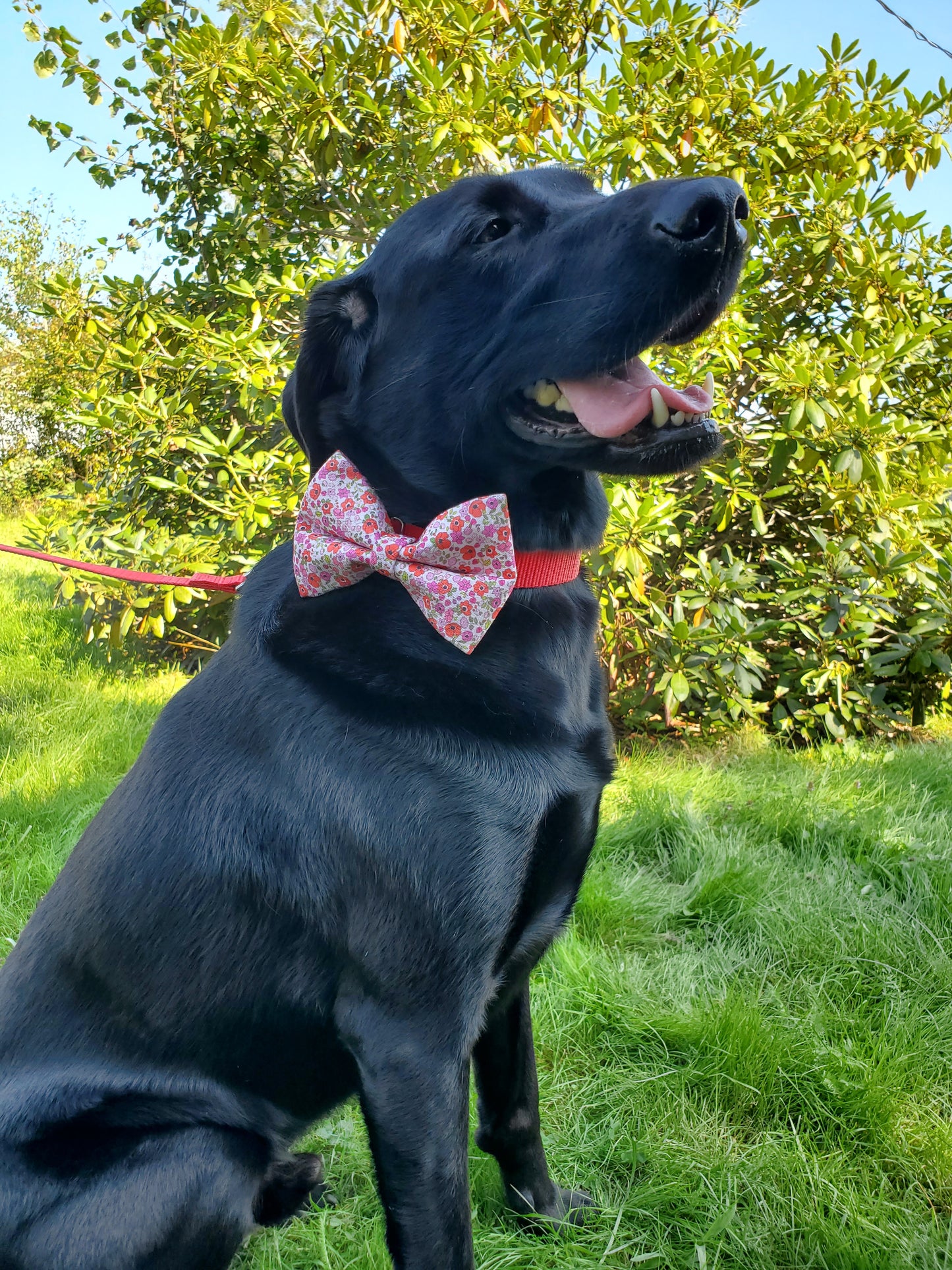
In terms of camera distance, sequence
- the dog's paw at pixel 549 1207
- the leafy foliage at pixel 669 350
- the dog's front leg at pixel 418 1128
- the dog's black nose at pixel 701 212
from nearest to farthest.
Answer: the dog's front leg at pixel 418 1128 → the dog's black nose at pixel 701 212 → the dog's paw at pixel 549 1207 → the leafy foliage at pixel 669 350

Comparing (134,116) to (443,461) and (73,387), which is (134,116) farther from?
(443,461)

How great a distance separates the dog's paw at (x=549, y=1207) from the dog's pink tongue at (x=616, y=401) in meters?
1.44

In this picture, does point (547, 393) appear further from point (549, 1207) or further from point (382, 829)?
point (549, 1207)

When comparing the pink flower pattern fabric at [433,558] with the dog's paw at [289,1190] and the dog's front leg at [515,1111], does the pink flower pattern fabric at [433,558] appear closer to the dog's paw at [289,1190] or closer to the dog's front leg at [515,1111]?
the dog's front leg at [515,1111]

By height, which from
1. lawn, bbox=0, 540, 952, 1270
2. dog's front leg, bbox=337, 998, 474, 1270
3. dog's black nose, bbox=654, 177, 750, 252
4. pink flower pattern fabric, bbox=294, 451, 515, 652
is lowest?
lawn, bbox=0, 540, 952, 1270

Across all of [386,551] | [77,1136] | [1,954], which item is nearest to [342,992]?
[77,1136]

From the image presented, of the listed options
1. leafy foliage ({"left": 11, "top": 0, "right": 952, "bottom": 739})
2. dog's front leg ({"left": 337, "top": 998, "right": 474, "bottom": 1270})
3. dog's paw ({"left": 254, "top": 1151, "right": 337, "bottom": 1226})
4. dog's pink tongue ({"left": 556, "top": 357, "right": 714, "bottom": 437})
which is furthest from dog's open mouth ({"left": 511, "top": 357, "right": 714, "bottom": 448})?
leafy foliage ({"left": 11, "top": 0, "right": 952, "bottom": 739})

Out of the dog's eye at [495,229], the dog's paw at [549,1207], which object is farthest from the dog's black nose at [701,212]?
the dog's paw at [549,1207]

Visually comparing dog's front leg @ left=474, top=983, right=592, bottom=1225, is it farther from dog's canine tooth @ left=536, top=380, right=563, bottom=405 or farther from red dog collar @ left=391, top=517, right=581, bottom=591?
dog's canine tooth @ left=536, top=380, right=563, bottom=405

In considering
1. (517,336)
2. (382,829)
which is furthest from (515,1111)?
(517,336)

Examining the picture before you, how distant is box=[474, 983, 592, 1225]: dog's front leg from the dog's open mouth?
1.02 m

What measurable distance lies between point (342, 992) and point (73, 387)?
3.69 m

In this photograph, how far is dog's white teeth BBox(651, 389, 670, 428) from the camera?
56.1 inches

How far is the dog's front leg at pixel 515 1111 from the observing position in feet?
5.32
